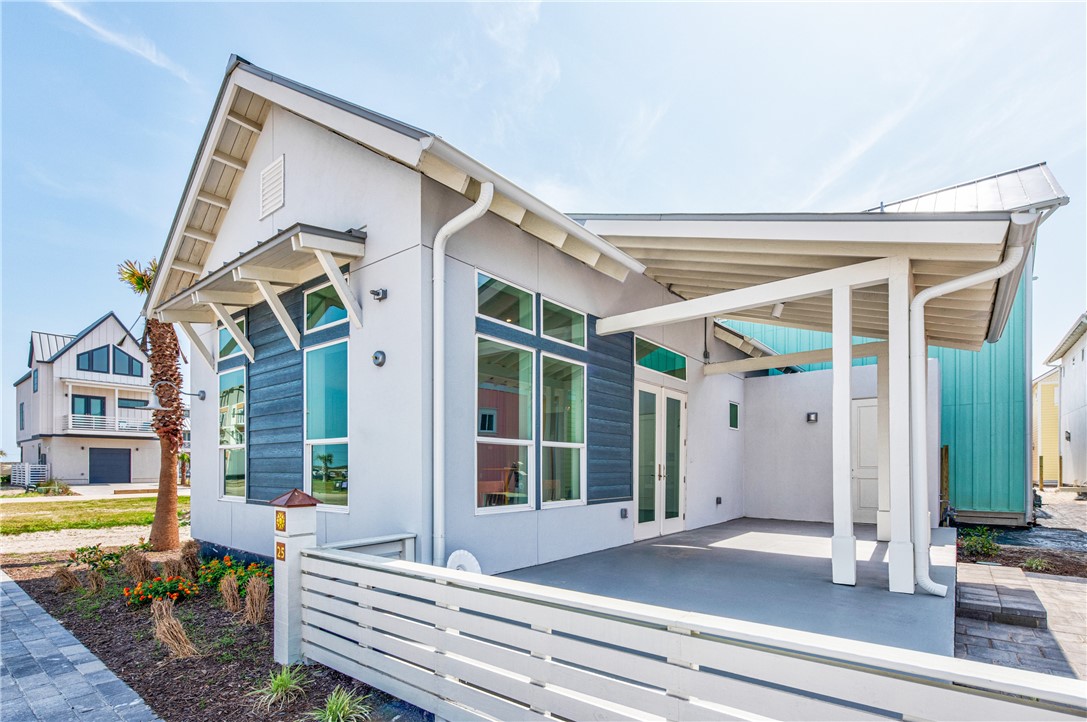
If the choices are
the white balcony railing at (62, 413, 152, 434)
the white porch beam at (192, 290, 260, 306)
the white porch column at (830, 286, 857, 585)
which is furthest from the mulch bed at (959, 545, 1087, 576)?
the white balcony railing at (62, 413, 152, 434)

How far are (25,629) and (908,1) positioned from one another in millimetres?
10134

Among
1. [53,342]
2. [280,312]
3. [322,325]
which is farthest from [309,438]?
[53,342]

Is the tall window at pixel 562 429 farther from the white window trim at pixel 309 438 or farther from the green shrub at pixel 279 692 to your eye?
the green shrub at pixel 279 692

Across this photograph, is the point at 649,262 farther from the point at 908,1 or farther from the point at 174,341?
the point at 174,341

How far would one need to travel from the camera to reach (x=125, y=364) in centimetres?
2831

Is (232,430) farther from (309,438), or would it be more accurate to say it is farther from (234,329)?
(309,438)

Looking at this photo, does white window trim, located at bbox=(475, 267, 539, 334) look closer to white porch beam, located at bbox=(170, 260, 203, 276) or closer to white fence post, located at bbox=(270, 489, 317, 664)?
white fence post, located at bbox=(270, 489, 317, 664)

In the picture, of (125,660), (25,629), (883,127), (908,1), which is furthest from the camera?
(883,127)

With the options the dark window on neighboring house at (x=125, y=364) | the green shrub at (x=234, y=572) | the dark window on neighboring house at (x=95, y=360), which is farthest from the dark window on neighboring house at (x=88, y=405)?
the green shrub at (x=234, y=572)

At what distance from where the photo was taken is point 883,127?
8.40 m

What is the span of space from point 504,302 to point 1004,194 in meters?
4.17

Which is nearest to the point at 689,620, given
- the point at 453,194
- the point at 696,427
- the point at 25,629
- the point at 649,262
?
the point at 453,194

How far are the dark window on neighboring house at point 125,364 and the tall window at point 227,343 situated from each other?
25.8 m

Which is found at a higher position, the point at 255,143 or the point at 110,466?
the point at 255,143
